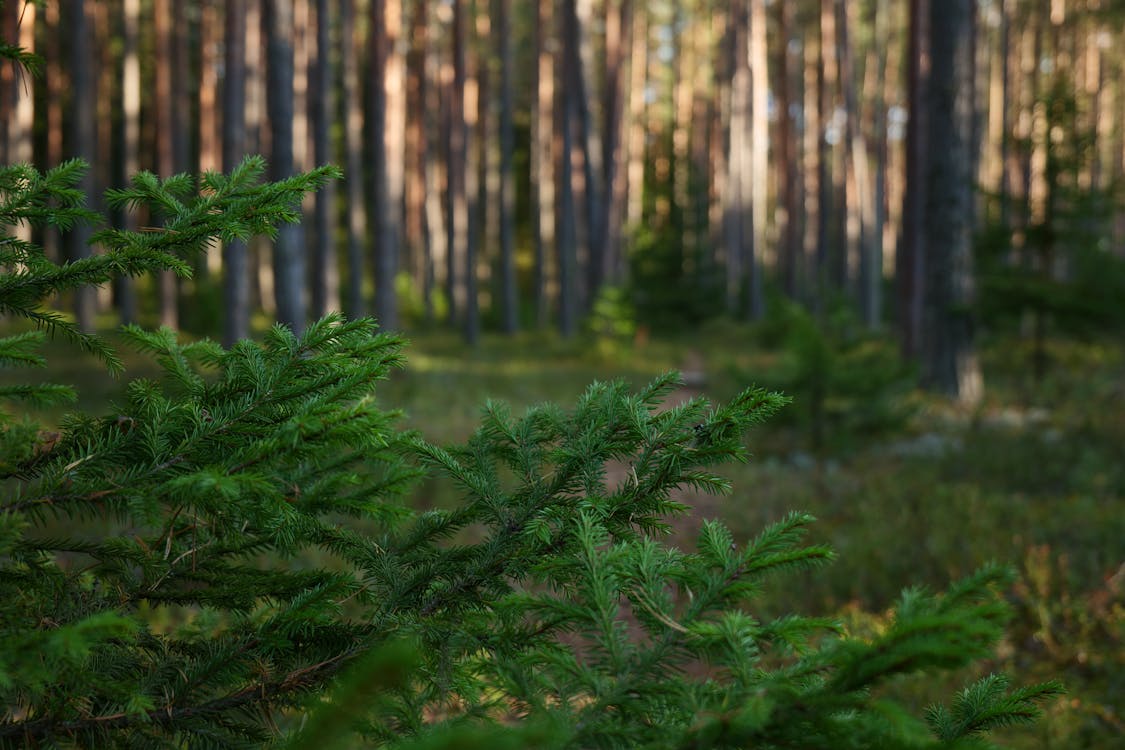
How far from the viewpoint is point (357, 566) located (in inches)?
75.6

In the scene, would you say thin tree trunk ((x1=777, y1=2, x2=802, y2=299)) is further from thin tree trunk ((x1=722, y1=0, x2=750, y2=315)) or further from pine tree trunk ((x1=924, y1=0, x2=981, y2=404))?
pine tree trunk ((x1=924, y1=0, x2=981, y2=404))

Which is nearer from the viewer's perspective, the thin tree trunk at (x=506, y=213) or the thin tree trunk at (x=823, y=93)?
the thin tree trunk at (x=506, y=213)

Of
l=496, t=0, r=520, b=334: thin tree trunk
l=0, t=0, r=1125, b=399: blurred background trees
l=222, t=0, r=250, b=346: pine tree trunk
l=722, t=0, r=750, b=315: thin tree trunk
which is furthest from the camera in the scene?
l=722, t=0, r=750, b=315: thin tree trunk

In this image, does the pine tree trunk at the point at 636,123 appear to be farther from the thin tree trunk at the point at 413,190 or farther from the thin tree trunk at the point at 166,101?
the thin tree trunk at the point at 166,101

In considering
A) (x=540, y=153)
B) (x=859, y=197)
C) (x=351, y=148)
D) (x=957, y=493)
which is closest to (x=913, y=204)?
(x=957, y=493)

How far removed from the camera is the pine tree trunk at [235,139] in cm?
1339

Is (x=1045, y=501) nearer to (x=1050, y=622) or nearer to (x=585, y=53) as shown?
(x=1050, y=622)

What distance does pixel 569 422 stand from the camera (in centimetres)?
187

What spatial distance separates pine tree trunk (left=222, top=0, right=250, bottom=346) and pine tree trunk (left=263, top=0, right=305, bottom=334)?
2117 mm

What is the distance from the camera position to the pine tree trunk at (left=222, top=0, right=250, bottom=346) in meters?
13.4

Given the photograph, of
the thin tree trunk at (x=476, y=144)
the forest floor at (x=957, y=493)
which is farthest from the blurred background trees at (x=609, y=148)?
the forest floor at (x=957, y=493)

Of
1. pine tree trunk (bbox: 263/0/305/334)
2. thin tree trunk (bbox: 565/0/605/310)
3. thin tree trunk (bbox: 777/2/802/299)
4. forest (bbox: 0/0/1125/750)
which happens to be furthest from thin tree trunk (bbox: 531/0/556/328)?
pine tree trunk (bbox: 263/0/305/334)

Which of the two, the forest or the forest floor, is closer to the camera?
the forest

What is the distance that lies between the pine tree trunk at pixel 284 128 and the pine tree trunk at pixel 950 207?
841cm
